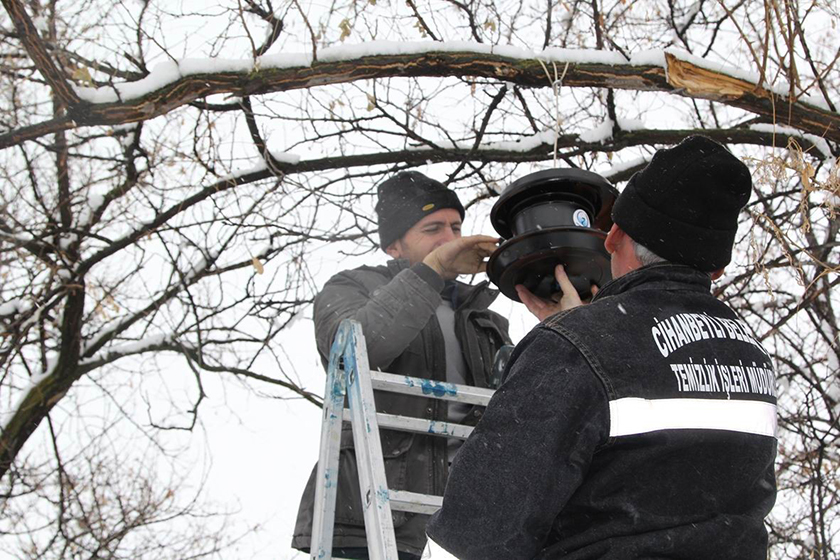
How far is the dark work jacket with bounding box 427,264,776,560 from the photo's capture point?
1.53m

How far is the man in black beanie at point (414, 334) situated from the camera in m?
2.80

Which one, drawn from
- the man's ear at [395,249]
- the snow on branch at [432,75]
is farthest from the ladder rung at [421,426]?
the snow on branch at [432,75]

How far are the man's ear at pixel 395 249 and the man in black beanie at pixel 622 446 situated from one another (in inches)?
76.4

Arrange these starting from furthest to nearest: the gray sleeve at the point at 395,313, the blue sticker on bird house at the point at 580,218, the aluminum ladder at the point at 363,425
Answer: the gray sleeve at the point at 395,313, the blue sticker on bird house at the point at 580,218, the aluminum ladder at the point at 363,425

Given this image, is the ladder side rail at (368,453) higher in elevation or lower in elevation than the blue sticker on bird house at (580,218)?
lower

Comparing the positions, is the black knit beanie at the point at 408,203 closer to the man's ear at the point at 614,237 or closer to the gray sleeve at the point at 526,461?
the man's ear at the point at 614,237

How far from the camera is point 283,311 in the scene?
6.64m

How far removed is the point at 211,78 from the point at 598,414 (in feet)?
8.82

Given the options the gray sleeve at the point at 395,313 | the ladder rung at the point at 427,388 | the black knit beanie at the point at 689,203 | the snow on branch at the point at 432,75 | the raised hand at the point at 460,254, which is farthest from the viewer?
the snow on branch at the point at 432,75

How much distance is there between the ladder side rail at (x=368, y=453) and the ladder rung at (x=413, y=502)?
259 millimetres

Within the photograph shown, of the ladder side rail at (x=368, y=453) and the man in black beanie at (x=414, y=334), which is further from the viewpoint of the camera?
the man in black beanie at (x=414, y=334)

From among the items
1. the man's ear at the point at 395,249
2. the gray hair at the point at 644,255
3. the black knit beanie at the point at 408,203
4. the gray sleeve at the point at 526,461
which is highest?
the black knit beanie at the point at 408,203

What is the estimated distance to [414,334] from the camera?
289 cm

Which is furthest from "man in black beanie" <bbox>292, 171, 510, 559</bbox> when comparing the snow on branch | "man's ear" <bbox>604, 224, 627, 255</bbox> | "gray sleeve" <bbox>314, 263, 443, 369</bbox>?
"man's ear" <bbox>604, 224, 627, 255</bbox>
